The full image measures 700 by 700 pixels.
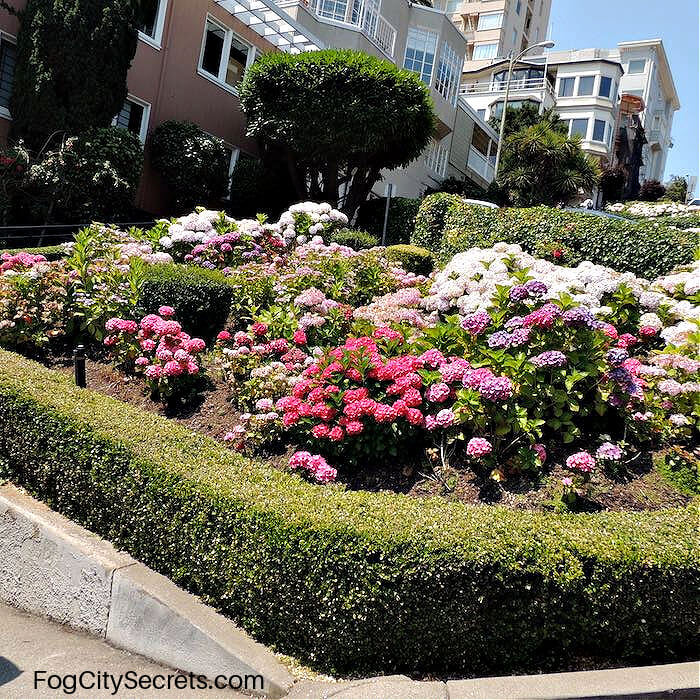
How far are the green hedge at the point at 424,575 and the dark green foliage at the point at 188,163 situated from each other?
12166 mm

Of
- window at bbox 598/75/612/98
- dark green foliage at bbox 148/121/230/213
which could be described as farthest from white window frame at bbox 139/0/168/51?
window at bbox 598/75/612/98

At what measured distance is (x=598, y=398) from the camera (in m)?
5.36

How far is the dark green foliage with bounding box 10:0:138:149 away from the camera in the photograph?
12352 mm

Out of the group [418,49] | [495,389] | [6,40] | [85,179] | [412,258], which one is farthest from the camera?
[418,49]

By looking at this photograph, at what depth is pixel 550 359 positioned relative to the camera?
5113mm

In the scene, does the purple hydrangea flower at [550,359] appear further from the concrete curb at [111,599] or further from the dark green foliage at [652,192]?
the dark green foliage at [652,192]

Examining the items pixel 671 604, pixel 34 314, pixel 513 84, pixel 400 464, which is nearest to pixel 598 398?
pixel 400 464

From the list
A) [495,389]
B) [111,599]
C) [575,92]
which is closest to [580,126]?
[575,92]

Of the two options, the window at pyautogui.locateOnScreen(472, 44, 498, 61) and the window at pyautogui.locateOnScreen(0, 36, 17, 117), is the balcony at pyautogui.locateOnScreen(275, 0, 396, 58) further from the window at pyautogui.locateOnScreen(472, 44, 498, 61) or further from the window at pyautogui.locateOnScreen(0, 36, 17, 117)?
the window at pyautogui.locateOnScreen(472, 44, 498, 61)

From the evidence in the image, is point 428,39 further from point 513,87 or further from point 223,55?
point 513,87

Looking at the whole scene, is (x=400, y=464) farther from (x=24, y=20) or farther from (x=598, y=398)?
(x=24, y=20)

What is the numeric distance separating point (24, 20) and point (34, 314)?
27.8 feet

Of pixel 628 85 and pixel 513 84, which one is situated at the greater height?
pixel 628 85

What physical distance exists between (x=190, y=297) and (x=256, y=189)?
378 inches
